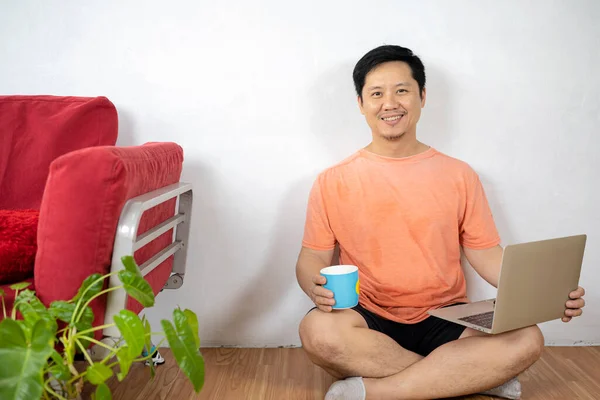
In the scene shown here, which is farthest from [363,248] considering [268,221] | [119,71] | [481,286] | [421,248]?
[119,71]

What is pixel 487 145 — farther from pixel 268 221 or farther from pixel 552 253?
pixel 268 221

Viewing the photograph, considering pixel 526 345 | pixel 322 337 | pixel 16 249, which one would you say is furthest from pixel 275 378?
pixel 16 249

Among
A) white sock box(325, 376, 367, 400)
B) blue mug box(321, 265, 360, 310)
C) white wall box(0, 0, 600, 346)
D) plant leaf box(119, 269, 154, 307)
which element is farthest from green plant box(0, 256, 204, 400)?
white wall box(0, 0, 600, 346)

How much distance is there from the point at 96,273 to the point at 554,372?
1.39 meters

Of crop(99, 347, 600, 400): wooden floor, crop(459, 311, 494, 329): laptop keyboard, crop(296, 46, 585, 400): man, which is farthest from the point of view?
crop(296, 46, 585, 400): man

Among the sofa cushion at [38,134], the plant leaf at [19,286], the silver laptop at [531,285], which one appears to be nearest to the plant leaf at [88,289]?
the plant leaf at [19,286]

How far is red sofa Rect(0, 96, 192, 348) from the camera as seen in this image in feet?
4.09

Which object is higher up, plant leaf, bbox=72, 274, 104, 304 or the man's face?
the man's face

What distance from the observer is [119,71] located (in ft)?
6.68

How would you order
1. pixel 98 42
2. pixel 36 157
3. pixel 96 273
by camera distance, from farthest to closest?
pixel 98 42 < pixel 36 157 < pixel 96 273

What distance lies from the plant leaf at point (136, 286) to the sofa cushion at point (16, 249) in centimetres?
30

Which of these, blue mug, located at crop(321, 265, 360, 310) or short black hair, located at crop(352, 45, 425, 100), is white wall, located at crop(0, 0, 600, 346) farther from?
blue mug, located at crop(321, 265, 360, 310)

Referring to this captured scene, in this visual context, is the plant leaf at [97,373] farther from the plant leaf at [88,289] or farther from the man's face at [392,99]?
the man's face at [392,99]

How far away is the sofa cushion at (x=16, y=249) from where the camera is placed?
133cm
